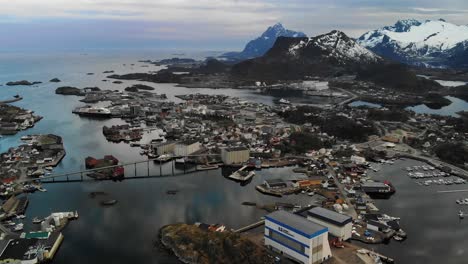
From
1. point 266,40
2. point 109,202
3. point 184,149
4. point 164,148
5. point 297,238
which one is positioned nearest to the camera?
point 297,238

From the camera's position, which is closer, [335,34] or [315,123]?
[315,123]

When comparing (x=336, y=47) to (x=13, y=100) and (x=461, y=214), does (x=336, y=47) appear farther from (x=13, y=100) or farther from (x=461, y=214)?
(x=461, y=214)

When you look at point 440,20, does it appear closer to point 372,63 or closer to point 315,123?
point 372,63

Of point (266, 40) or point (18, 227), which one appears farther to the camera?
point (266, 40)

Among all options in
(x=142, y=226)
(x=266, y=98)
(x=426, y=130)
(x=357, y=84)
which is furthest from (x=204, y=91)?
(x=142, y=226)

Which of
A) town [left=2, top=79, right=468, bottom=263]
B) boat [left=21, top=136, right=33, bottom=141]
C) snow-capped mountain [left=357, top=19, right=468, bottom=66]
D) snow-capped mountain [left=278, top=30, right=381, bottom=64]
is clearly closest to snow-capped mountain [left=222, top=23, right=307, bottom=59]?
snow-capped mountain [left=357, top=19, right=468, bottom=66]

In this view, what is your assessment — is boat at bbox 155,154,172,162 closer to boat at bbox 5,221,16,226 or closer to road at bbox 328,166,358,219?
road at bbox 328,166,358,219

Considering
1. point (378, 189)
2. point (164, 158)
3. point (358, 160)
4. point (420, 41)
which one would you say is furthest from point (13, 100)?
point (420, 41)

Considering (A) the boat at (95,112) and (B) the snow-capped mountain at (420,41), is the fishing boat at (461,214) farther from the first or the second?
(B) the snow-capped mountain at (420,41)
